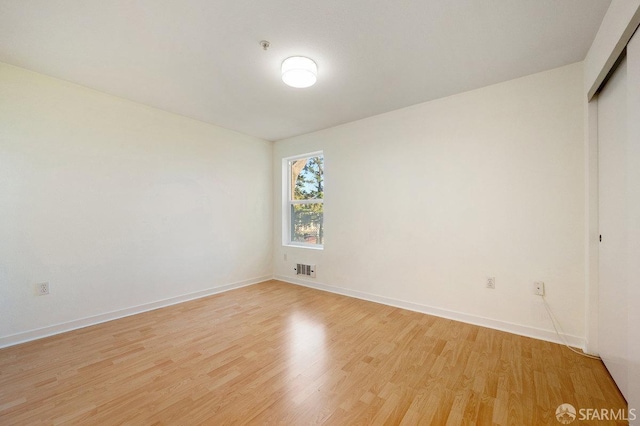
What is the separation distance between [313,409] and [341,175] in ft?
9.63

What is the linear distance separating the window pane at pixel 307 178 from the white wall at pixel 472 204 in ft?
1.29

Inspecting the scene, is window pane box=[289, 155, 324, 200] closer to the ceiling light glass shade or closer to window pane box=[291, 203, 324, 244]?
window pane box=[291, 203, 324, 244]

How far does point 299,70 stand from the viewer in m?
2.20

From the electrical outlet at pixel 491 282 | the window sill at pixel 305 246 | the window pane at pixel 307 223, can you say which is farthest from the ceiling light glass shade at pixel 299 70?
the electrical outlet at pixel 491 282

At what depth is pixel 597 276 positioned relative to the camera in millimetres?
2000

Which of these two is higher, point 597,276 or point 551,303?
point 597,276

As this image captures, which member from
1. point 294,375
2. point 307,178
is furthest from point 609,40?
point 307,178

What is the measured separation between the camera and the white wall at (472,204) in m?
2.29

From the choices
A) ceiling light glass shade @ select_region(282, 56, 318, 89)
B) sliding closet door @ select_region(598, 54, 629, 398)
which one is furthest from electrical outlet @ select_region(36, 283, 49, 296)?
sliding closet door @ select_region(598, 54, 629, 398)

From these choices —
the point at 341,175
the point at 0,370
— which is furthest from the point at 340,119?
the point at 0,370

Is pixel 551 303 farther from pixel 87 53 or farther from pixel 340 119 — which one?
pixel 87 53

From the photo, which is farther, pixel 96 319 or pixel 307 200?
pixel 307 200

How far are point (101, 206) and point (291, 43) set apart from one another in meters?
2.67

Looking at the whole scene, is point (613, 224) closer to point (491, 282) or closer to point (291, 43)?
point (491, 282)
